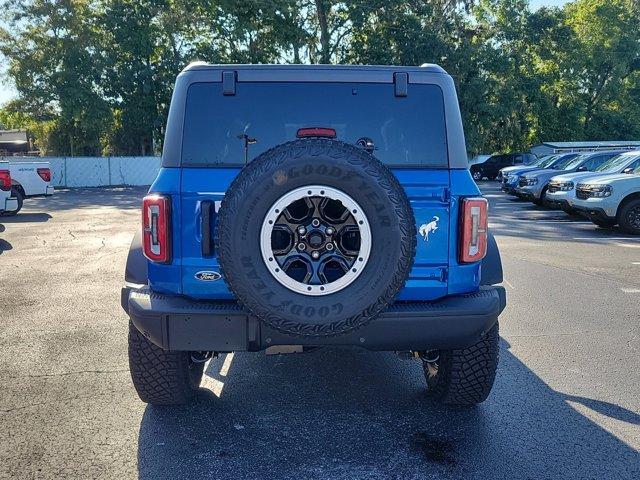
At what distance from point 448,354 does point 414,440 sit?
0.58 metres

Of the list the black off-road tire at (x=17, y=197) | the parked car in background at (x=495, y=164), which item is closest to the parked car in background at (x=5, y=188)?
the black off-road tire at (x=17, y=197)

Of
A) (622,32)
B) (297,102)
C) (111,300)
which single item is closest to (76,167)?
(111,300)

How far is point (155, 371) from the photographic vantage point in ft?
11.1

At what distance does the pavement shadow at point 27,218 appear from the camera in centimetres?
1416

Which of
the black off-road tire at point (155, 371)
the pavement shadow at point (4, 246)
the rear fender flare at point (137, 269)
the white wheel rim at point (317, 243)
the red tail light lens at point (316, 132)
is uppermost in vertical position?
the red tail light lens at point (316, 132)

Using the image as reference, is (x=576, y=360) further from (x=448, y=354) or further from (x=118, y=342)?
(x=118, y=342)

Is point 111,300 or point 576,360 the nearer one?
point 576,360

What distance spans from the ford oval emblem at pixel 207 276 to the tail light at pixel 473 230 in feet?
4.30

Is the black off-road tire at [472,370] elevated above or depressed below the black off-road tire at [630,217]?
below

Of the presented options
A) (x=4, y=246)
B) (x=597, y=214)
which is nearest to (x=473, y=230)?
(x=4, y=246)

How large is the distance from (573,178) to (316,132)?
13.0 m

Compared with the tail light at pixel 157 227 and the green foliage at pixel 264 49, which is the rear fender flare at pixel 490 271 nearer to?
the tail light at pixel 157 227

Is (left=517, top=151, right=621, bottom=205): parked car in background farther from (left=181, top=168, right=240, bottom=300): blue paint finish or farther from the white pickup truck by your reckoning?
(left=181, top=168, right=240, bottom=300): blue paint finish

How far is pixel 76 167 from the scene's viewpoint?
29828 mm
